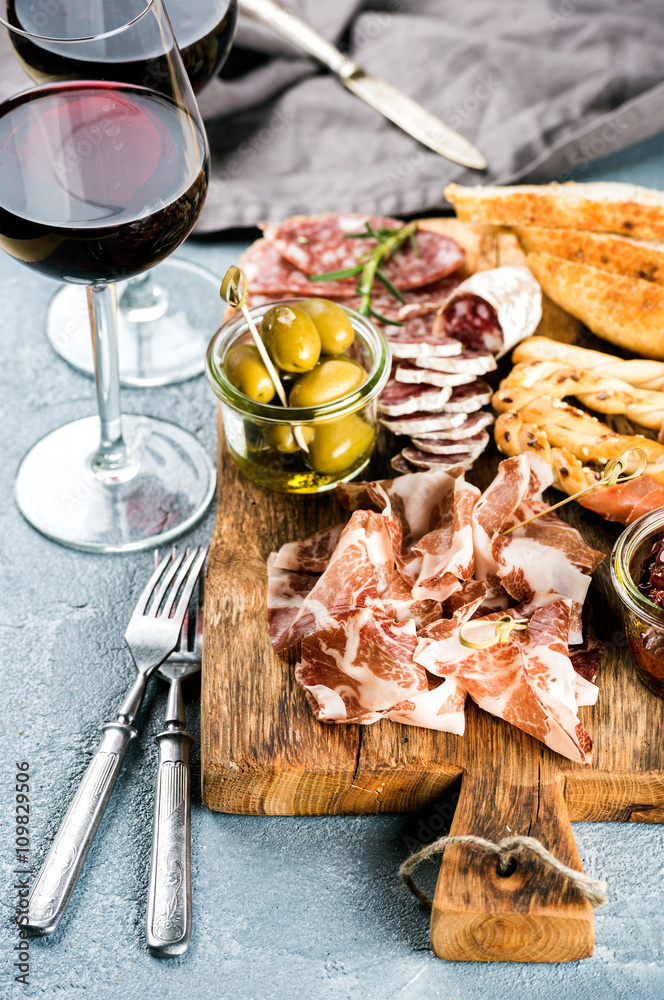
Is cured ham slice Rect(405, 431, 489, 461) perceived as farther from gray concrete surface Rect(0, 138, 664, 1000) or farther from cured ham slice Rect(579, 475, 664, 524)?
gray concrete surface Rect(0, 138, 664, 1000)

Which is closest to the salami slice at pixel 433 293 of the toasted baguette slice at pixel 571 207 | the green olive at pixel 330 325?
the toasted baguette slice at pixel 571 207

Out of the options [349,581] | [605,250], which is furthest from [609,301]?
[349,581]

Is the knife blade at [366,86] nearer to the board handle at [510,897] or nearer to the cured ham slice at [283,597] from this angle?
the cured ham slice at [283,597]

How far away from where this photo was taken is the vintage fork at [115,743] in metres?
1.08

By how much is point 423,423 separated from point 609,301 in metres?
0.46

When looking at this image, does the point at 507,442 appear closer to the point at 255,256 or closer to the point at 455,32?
the point at 255,256

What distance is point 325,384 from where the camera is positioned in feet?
4.60

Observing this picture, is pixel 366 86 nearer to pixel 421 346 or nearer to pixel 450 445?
pixel 421 346

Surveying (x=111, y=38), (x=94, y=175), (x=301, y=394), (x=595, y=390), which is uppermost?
(x=111, y=38)

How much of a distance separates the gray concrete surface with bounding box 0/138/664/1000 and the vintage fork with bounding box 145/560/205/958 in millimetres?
36

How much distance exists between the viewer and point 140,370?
5.99 feet

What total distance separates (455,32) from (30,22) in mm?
1322

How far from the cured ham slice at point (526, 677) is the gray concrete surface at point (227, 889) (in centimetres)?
16

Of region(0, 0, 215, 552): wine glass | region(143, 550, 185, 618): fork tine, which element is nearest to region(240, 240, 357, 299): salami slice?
region(0, 0, 215, 552): wine glass
